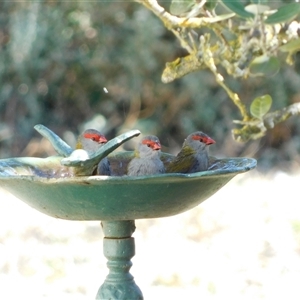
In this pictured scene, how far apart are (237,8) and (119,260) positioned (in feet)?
2.96

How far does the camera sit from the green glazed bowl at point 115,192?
2064mm

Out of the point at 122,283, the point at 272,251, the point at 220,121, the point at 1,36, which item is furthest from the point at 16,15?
the point at 122,283

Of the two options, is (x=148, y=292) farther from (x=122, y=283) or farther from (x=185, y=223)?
(x=122, y=283)

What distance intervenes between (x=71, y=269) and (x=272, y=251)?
1.16m

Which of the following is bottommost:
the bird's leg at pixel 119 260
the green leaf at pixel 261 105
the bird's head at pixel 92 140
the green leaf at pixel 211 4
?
the bird's leg at pixel 119 260

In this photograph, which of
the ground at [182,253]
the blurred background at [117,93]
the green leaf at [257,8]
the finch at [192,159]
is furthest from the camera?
the blurred background at [117,93]

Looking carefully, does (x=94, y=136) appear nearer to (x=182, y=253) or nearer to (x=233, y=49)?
(x=233, y=49)

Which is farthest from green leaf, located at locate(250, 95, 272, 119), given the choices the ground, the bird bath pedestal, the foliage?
the ground

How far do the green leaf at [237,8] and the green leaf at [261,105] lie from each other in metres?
0.40

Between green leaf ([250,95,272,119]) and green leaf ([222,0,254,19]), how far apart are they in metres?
0.40

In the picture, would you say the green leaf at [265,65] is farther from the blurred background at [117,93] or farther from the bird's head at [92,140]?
the blurred background at [117,93]

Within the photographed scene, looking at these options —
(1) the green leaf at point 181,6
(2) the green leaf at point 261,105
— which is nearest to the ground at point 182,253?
(2) the green leaf at point 261,105

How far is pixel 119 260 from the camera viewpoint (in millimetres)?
2529

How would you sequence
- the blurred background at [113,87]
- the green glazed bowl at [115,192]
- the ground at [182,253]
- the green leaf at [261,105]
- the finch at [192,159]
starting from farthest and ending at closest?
the blurred background at [113,87] → the ground at [182,253] → the green leaf at [261,105] → the finch at [192,159] → the green glazed bowl at [115,192]
